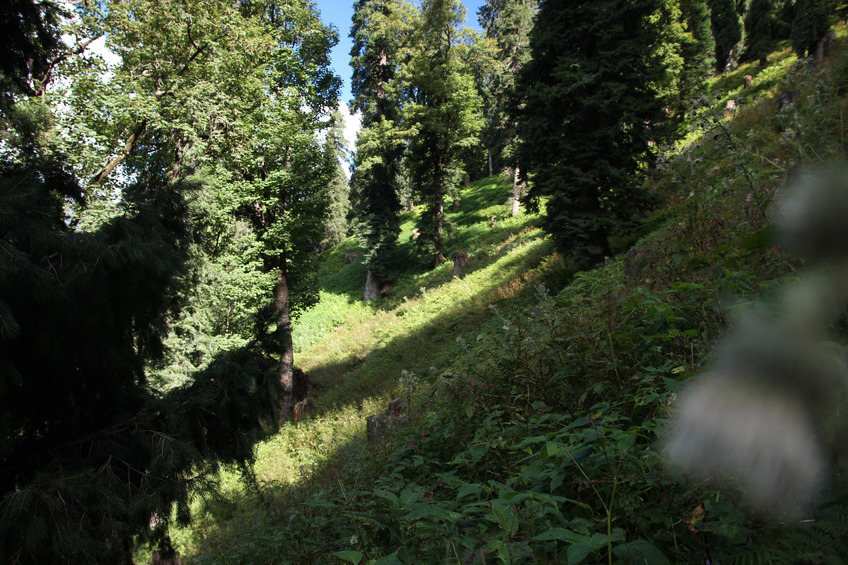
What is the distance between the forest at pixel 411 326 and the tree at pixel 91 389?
0.02 metres

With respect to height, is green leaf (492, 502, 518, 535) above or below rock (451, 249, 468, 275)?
above

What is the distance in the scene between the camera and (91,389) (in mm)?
3305

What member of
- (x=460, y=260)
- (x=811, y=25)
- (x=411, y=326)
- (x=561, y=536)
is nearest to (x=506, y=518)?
(x=561, y=536)

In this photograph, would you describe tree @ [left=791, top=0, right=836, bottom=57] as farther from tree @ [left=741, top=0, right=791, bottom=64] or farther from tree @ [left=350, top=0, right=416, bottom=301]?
tree @ [left=350, top=0, right=416, bottom=301]

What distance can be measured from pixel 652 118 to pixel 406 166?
17496mm

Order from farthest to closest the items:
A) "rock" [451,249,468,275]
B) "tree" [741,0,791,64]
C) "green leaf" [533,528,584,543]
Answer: "tree" [741,0,791,64], "rock" [451,249,468,275], "green leaf" [533,528,584,543]

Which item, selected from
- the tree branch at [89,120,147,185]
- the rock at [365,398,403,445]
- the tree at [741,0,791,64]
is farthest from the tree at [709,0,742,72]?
the rock at [365,398,403,445]

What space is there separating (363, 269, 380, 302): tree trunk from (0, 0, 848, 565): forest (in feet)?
26.3

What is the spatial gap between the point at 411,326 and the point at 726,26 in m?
37.6

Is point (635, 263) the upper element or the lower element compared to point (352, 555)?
lower

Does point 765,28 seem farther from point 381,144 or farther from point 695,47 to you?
point 381,144

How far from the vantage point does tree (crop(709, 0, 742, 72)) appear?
33697 mm

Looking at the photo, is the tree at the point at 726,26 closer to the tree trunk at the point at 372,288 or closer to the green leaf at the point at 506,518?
the tree trunk at the point at 372,288

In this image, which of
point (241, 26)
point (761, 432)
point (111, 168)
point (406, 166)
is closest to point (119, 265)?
point (761, 432)
